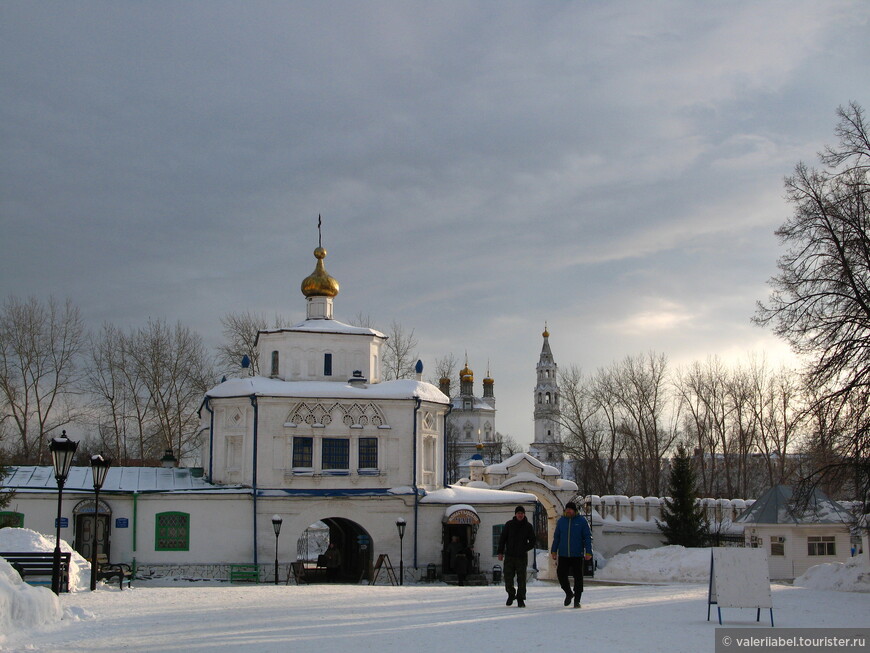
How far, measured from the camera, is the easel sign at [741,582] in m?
11.0

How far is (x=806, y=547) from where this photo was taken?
33.3 metres

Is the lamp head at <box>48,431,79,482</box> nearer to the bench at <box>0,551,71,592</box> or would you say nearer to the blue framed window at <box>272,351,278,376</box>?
the bench at <box>0,551,71,592</box>

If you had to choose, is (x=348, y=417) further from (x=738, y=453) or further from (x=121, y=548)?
(x=738, y=453)

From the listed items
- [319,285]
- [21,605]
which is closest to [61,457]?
[21,605]

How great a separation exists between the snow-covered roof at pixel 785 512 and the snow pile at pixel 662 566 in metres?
2.33

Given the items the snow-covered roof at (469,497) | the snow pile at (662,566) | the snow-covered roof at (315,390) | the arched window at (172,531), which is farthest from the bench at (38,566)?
the snow pile at (662,566)

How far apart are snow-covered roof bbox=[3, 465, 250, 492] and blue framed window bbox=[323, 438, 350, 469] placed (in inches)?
112

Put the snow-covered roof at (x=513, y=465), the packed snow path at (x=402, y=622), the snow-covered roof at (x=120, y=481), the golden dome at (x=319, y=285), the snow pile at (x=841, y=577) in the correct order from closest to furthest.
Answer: the packed snow path at (x=402, y=622) < the snow pile at (x=841, y=577) < the snow-covered roof at (x=120, y=481) < the golden dome at (x=319, y=285) < the snow-covered roof at (x=513, y=465)

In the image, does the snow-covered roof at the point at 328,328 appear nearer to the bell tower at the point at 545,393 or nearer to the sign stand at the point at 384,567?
the sign stand at the point at 384,567

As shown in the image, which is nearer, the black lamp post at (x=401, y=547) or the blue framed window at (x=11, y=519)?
the blue framed window at (x=11, y=519)

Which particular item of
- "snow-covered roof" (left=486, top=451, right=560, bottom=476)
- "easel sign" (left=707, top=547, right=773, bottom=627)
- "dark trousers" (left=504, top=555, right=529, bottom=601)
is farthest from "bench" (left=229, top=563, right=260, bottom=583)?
"easel sign" (left=707, top=547, right=773, bottom=627)

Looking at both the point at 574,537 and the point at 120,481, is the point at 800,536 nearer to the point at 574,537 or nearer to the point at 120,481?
the point at 574,537

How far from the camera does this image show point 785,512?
1320 inches

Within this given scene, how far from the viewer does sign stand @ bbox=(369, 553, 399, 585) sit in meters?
29.4
